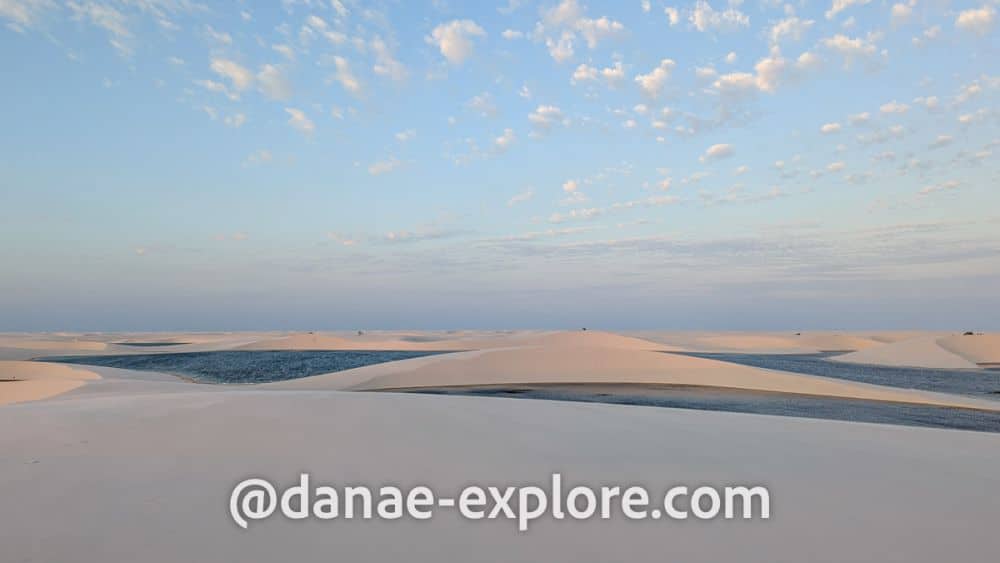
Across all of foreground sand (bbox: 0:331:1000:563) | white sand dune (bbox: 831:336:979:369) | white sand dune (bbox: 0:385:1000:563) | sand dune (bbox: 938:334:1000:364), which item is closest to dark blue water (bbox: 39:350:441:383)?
foreground sand (bbox: 0:331:1000:563)

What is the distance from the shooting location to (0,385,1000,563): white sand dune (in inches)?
118

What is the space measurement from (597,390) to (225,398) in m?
10.4

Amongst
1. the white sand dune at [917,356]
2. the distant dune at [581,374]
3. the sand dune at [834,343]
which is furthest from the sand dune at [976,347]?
the distant dune at [581,374]

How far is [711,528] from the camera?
3.41 metres

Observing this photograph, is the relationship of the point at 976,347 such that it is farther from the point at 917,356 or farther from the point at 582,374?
the point at 582,374

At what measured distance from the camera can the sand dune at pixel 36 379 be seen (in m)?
12.4

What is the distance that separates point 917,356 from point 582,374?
30.0 m

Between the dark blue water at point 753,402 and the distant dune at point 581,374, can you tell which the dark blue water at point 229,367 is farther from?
the dark blue water at point 753,402

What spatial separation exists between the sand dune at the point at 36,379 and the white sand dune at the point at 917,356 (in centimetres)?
4034

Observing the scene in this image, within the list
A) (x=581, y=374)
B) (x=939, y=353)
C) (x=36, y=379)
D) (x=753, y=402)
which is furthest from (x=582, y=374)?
(x=939, y=353)

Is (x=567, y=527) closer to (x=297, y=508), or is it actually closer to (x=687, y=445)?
(x=297, y=508)

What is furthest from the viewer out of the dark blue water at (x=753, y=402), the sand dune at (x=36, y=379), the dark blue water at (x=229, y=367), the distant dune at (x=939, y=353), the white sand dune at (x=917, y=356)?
the distant dune at (x=939, y=353)

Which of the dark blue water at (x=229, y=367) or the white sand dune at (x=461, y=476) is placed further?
the dark blue water at (x=229, y=367)

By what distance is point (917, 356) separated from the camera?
37.1 meters
